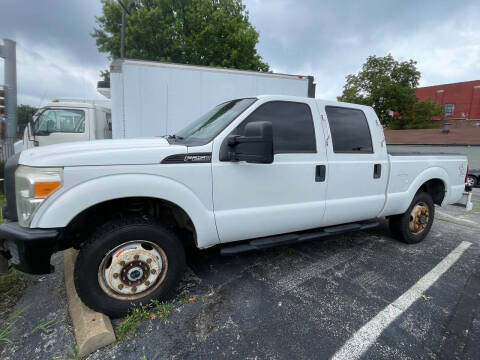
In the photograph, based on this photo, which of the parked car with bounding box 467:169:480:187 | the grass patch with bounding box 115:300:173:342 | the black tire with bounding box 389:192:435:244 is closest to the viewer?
the grass patch with bounding box 115:300:173:342

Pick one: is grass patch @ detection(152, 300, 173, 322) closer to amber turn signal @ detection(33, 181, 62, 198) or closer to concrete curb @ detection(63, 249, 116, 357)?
concrete curb @ detection(63, 249, 116, 357)

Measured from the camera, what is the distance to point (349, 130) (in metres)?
3.18

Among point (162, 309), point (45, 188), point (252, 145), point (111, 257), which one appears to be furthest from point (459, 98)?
point (45, 188)

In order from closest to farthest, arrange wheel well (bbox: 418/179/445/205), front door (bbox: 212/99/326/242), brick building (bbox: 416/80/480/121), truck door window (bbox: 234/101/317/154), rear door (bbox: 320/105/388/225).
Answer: front door (bbox: 212/99/326/242), truck door window (bbox: 234/101/317/154), rear door (bbox: 320/105/388/225), wheel well (bbox: 418/179/445/205), brick building (bbox: 416/80/480/121)

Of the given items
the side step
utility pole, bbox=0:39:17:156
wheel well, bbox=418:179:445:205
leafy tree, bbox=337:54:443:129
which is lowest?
the side step

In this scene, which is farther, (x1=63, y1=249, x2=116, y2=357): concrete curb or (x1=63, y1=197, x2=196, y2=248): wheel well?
(x1=63, y1=197, x2=196, y2=248): wheel well

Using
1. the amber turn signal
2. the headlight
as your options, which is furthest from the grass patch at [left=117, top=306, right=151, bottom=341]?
the amber turn signal

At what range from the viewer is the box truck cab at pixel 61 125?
21.1ft

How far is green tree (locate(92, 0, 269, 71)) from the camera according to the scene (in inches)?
615

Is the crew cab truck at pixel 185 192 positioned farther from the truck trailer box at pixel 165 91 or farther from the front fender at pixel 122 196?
the truck trailer box at pixel 165 91

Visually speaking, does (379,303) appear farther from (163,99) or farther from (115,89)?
(115,89)

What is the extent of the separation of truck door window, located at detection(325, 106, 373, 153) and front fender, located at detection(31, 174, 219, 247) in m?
1.74

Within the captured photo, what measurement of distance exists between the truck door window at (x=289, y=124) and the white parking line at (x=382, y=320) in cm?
167

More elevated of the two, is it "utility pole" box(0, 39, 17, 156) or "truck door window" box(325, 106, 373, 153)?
"utility pole" box(0, 39, 17, 156)
